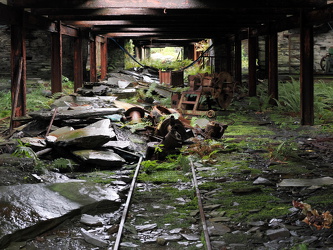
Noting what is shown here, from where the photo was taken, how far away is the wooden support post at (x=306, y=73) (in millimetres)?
10930

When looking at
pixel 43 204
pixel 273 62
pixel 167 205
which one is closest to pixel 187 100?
pixel 273 62

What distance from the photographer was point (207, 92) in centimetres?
1392

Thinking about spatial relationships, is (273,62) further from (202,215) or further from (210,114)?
(202,215)

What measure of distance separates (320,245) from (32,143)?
5445mm

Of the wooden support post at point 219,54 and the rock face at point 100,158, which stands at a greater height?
the wooden support post at point 219,54

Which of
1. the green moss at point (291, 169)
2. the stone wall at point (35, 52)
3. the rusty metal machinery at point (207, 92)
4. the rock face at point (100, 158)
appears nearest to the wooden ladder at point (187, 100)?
the rusty metal machinery at point (207, 92)

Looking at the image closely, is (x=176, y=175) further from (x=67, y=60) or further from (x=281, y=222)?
(x=67, y=60)

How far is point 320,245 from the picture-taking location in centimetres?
407

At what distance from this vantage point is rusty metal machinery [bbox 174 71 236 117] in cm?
1383

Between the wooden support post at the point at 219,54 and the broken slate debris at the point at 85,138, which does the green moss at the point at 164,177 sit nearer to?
the broken slate debris at the point at 85,138

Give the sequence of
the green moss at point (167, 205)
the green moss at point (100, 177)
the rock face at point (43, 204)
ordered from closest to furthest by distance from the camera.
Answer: the rock face at point (43, 204) → the green moss at point (167, 205) → the green moss at point (100, 177)

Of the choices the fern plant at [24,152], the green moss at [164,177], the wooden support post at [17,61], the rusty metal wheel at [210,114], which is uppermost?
the wooden support post at [17,61]

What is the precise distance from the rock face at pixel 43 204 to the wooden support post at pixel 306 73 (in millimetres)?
6810

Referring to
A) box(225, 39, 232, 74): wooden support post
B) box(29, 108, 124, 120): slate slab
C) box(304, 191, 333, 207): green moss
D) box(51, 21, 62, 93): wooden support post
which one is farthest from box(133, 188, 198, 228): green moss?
box(225, 39, 232, 74): wooden support post
